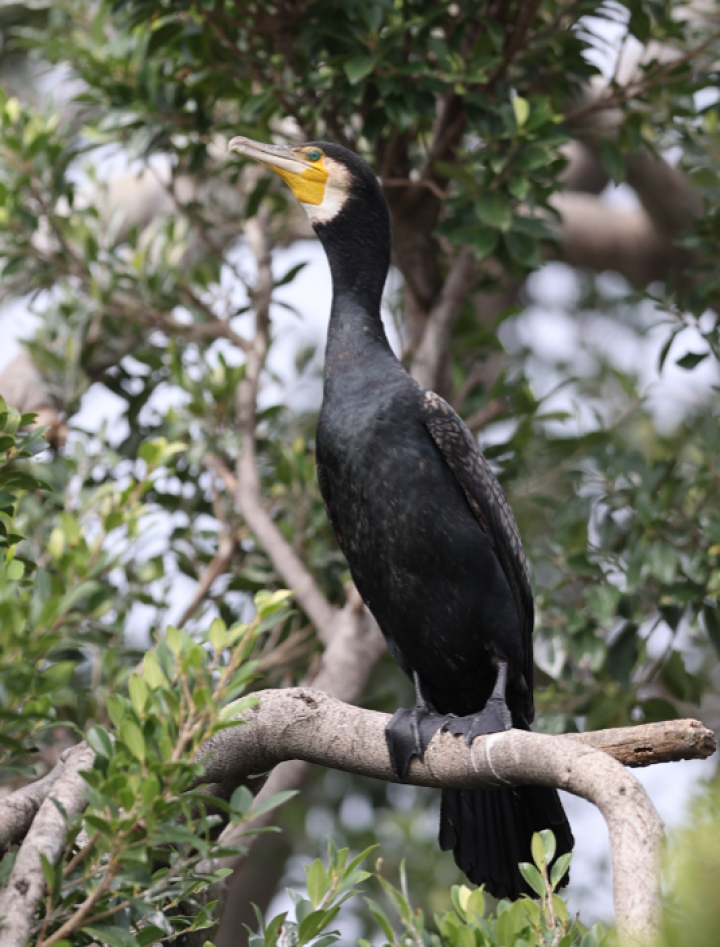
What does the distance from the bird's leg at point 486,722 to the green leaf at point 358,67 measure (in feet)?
6.29

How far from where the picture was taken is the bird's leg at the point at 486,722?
230 cm

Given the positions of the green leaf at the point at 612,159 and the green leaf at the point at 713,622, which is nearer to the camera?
the green leaf at the point at 713,622

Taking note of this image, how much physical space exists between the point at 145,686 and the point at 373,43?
2550 millimetres

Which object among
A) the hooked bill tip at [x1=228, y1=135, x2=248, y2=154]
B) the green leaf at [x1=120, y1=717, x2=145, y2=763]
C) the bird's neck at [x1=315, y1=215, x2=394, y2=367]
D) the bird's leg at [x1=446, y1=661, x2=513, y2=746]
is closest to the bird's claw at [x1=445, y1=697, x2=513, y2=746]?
the bird's leg at [x1=446, y1=661, x2=513, y2=746]

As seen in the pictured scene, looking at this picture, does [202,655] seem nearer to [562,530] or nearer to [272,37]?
[562,530]

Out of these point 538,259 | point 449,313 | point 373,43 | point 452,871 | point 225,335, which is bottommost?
point 452,871

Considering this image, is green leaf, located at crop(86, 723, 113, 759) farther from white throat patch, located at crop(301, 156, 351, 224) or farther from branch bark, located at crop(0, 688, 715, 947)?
white throat patch, located at crop(301, 156, 351, 224)

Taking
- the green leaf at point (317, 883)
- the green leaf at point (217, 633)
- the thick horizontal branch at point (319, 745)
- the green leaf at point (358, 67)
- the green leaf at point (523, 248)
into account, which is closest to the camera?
the green leaf at point (217, 633)

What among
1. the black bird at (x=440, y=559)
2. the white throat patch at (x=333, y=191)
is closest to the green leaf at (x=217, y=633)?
the black bird at (x=440, y=559)

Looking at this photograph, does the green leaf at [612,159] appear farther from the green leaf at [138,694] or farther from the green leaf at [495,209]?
the green leaf at [138,694]

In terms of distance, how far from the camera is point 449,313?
391 cm

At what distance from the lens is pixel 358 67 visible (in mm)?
3299

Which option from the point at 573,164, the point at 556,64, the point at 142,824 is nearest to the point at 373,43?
the point at 556,64

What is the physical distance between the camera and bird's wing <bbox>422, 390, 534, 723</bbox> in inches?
110
